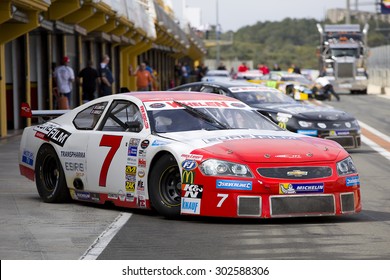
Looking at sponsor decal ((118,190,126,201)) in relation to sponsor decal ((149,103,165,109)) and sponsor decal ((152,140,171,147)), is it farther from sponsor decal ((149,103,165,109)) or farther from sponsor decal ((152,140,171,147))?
sponsor decal ((149,103,165,109))

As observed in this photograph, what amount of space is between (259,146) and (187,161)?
69 centimetres

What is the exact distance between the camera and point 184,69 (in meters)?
66.8

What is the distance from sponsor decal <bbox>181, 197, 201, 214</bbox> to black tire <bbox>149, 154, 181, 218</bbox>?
7.8 inches

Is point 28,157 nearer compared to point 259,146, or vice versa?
point 259,146

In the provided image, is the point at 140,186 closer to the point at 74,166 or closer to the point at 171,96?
the point at 74,166

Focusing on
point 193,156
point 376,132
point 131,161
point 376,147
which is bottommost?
point 376,132

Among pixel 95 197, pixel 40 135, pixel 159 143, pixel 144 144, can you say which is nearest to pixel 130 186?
pixel 144 144

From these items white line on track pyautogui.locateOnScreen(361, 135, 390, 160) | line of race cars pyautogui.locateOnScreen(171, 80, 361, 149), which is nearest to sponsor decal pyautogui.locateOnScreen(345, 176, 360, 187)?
white line on track pyautogui.locateOnScreen(361, 135, 390, 160)

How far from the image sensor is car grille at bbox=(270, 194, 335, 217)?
1035 cm

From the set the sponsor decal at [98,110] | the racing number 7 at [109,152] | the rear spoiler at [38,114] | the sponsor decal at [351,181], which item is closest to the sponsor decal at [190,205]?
the racing number 7 at [109,152]

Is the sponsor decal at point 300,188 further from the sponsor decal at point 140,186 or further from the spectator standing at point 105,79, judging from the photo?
the spectator standing at point 105,79

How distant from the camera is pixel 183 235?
9.71 metres

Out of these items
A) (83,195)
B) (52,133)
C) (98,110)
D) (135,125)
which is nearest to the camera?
(135,125)

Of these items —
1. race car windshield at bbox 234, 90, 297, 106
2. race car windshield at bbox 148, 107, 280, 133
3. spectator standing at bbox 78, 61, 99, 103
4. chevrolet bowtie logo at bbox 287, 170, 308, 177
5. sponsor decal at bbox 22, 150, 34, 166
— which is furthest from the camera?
spectator standing at bbox 78, 61, 99, 103
